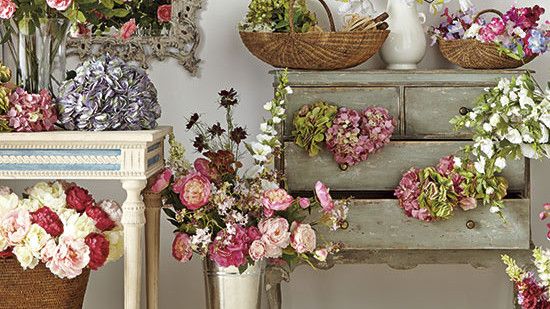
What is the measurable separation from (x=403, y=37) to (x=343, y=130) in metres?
0.48

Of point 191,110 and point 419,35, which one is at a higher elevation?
point 419,35

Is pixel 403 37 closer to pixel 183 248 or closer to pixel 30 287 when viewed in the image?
pixel 183 248

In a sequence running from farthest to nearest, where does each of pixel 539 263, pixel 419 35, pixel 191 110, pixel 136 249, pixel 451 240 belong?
pixel 191 110, pixel 419 35, pixel 451 240, pixel 136 249, pixel 539 263

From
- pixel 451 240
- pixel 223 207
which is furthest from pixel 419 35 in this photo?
pixel 223 207

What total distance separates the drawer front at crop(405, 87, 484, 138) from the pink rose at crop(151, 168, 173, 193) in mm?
804

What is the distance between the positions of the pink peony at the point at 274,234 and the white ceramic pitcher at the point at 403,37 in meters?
0.79

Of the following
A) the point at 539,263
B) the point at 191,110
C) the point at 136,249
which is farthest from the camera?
the point at 191,110

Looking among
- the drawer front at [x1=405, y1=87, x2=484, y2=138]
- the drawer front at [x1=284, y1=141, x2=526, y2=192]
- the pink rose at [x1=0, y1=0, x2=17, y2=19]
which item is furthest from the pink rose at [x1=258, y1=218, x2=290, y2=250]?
the pink rose at [x1=0, y1=0, x2=17, y2=19]

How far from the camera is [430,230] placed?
10.2ft

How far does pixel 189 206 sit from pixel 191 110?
0.72 m

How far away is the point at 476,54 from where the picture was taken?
126 inches

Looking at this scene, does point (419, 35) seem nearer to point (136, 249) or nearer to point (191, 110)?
point (191, 110)

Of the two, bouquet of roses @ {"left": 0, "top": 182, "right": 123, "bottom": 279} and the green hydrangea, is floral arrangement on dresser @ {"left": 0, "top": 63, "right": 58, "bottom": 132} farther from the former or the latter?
the green hydrangea

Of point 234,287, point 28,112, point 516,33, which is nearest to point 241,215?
point 234,287
